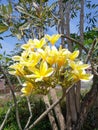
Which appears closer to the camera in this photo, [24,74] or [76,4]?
[24,74]

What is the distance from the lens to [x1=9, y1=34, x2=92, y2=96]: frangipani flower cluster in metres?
0.98

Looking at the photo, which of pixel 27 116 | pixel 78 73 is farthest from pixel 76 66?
pixel 27 116

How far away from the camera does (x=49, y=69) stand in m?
0.98

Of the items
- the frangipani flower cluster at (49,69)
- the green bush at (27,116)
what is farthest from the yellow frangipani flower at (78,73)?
the green bush at (27,116)

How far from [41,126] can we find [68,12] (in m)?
2.28

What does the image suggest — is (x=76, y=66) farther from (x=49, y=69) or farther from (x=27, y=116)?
(x=27, y=116)

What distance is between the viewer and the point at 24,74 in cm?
102

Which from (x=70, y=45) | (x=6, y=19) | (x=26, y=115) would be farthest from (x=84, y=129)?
(x=6, y=19)

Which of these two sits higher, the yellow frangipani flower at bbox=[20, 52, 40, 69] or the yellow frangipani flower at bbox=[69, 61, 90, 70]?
the yellow frangipani flower at bbox=[20, 52, 40, 69]

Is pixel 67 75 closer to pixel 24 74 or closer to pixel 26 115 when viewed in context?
pixel 24 74

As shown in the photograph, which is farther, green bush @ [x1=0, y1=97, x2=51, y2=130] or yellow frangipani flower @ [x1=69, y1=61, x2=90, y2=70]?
green bush @ [x1=0, y1=97, x2=51, y2=130]

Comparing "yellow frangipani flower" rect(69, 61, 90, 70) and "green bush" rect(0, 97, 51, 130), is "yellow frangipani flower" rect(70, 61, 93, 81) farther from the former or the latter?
"green bush" rect(0, 97, 51, 130)

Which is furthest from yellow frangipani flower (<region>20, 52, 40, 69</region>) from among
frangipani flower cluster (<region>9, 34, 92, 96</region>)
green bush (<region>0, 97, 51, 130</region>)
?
green bush (<region>0, 97, 51, 130</region>)

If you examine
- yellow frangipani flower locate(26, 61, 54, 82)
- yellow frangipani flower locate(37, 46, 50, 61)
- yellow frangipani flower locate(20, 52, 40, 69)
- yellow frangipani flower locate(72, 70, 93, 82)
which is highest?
yellow frangipani flower locate(37, 46, 50, 61)
